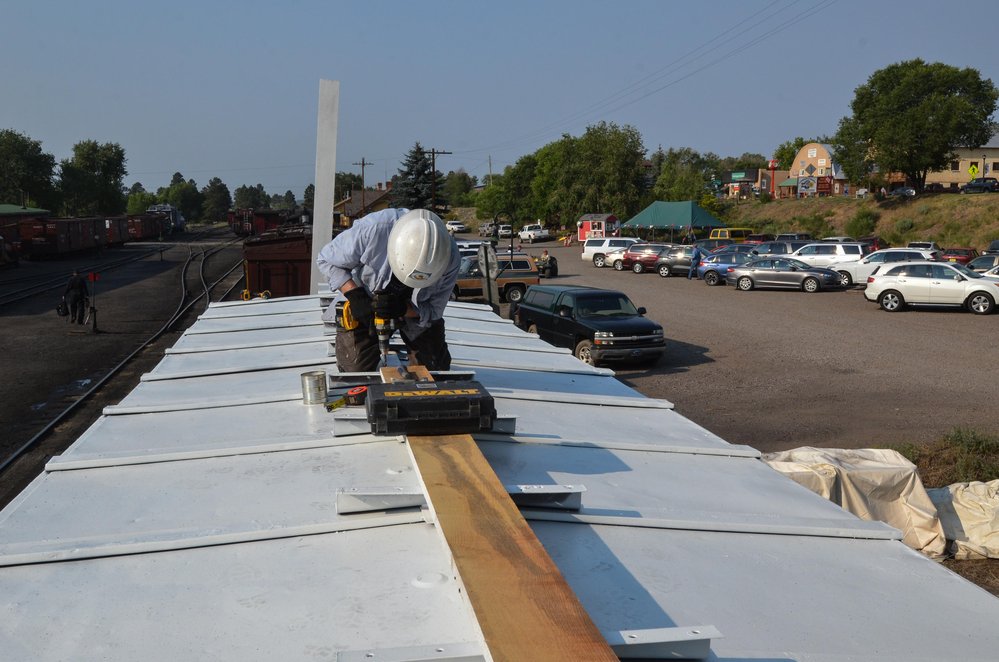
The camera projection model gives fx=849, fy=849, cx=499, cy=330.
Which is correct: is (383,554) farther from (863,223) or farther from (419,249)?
(863,223)

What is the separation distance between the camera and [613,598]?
2740 millimetres

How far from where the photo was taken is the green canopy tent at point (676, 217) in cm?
5328

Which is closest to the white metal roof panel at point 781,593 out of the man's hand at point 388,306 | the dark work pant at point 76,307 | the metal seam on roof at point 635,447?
the metal seam on roof at point 635,447

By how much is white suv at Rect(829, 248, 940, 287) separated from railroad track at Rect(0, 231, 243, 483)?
2463cm

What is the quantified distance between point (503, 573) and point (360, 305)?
11.2ft

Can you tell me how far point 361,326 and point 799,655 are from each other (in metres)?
3.88

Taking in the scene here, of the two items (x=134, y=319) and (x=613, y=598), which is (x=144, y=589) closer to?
(x=613, y=598)

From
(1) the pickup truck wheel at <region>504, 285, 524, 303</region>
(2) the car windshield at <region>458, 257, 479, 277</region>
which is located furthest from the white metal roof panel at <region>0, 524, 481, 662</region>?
(1) the pickup truck wheel at <region>504, 285, 524, 303</region>

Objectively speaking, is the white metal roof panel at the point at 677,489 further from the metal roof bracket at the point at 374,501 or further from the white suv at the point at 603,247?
the white suv at the point at 603,247

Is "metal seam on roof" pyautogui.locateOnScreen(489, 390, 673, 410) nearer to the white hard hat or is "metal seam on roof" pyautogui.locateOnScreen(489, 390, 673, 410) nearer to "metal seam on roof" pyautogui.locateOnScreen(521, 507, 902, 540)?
the white hard hat

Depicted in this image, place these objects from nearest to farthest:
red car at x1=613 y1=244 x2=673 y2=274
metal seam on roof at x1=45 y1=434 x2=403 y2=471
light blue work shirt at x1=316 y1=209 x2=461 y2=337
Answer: metal seam on roof at x1=45 y1=434 x2=403 y2=471 → light blue work shirt at x1=316 y1=209 x2=461 y2=337 → red car at x1=613 y1=244 x2=673 y2=274

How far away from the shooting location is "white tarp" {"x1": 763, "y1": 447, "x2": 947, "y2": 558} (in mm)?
7906

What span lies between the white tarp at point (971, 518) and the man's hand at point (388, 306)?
5.92 m

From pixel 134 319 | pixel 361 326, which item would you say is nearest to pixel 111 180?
pixel 134 319
